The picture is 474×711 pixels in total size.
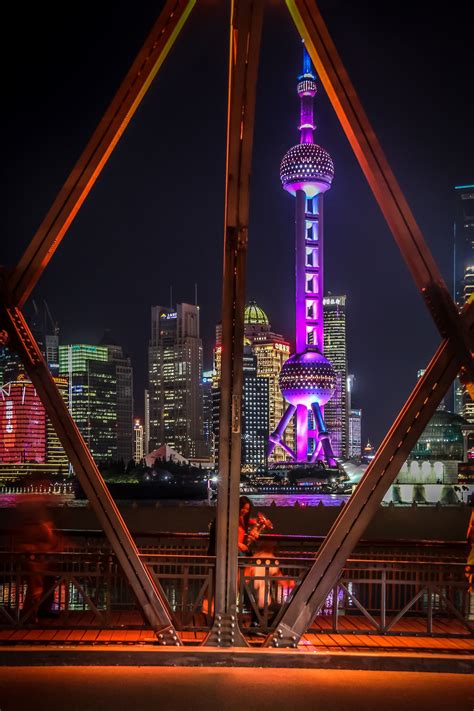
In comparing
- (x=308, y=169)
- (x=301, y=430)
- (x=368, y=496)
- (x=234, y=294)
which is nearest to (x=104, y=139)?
(x=234, y=294)

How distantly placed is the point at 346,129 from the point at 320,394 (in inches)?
5860

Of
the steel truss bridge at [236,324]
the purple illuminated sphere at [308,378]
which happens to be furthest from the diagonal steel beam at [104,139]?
the purple illuminated sphere at [308,378]

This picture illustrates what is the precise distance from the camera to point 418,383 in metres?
11.4

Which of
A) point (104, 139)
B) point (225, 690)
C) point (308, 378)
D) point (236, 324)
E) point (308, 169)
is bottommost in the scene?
point (225, 690)

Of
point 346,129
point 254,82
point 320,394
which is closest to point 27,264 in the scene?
point 254,82

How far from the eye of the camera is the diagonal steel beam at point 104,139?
38.5 ft

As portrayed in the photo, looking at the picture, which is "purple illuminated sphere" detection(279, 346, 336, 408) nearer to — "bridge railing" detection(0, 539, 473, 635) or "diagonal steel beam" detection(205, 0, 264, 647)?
"bridge railing" detection(0, 539, 473, 635)

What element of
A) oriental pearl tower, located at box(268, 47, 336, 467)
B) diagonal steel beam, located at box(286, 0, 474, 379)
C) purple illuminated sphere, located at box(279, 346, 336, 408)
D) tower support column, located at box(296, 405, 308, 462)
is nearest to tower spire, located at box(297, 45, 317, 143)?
oriental pearl tower, located at box(268, 47, 336, 467)

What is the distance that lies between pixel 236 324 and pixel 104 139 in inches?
116

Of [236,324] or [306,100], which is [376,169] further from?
[306,100]

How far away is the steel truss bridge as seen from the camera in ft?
36.3

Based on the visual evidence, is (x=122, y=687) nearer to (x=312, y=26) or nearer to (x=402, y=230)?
(x=402, y=230)

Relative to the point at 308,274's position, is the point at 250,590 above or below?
below

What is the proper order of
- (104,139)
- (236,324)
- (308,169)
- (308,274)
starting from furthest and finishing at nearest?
1. (308,169)
2. (308,274)
3. (104,139)
4. (236,324)
